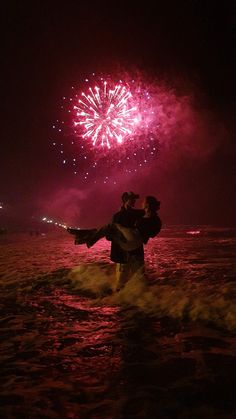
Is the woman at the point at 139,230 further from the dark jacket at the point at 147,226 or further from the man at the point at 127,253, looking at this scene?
the man at the point at 127,253

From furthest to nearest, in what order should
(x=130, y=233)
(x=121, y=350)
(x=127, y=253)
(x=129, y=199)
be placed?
(x=129, y=199)
(x=127, y=253)
(x=130, y=233)
(x=121, y=350)

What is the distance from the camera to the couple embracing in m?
7.20

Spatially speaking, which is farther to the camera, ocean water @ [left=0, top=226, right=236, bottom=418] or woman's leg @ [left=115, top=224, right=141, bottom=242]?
woman's leg @ [left=115, top=224, right=141, bottom=242]

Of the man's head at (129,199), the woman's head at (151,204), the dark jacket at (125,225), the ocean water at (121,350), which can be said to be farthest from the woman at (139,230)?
the ocean water at (121,350)

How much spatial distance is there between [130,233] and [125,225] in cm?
32

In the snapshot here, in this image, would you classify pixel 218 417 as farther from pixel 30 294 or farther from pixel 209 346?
pixel 30 294

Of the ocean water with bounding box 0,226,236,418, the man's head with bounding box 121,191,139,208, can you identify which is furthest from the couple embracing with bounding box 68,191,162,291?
the ocean water with bounding box 0,226,236,418

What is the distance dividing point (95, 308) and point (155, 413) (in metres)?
3.49

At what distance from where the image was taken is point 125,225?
7414mm

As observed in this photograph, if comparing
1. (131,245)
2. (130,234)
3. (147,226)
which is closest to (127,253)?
(131,245)

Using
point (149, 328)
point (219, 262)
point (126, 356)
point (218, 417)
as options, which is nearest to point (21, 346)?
point (126, 356)

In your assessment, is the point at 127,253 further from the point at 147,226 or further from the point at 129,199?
the point at 129,199

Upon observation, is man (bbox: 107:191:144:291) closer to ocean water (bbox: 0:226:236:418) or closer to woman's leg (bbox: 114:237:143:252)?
woman's leg (bbox: 114:237:143:252)

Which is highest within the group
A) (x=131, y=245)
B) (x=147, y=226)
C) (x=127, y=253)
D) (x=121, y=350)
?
(x=147, y=226)
